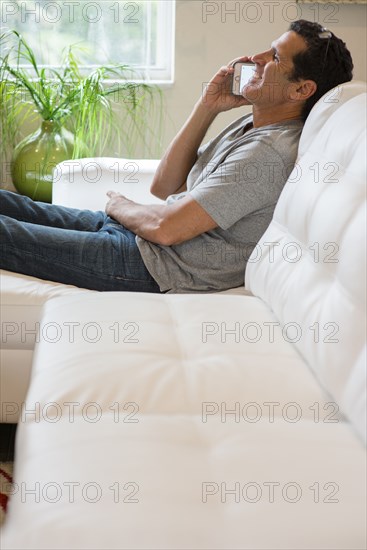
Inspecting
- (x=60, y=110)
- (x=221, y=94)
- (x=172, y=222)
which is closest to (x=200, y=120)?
(x=221, y=94)

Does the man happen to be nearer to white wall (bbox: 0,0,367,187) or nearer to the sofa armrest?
the sofa armrest

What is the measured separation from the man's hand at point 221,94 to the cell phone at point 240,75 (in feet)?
0.12

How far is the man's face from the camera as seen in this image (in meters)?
2.15

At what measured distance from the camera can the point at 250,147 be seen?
2.05 metres

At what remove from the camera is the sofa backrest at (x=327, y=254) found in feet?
4.21

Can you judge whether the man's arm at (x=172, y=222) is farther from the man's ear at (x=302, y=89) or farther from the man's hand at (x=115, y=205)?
the man's ear at (x=302, y=89)

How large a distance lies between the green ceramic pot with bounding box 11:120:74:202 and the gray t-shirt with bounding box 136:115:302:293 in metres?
1.52

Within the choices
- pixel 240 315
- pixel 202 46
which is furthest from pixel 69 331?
pixel 202 46

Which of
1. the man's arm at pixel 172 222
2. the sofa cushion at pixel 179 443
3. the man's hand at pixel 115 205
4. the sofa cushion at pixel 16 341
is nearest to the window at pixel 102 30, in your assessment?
the man's hand at pixel 115 205

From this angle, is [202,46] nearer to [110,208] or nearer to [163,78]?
[163,78]

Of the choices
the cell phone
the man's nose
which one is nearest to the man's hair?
the man's nose

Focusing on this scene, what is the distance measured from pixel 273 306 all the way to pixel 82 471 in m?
0.76

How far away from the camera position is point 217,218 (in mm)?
1983

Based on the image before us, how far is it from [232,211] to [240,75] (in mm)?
596
